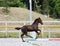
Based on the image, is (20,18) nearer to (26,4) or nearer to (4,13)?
(4,13)

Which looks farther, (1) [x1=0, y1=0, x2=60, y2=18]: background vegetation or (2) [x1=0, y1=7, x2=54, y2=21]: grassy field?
(1) [x1=0, y1=0, x2=60, y2=18]: background vegetation

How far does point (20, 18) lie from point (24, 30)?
74.5ft

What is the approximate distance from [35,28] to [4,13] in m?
23.8

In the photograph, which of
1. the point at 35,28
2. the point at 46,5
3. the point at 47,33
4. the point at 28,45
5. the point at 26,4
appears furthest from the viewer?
the point at 26,4

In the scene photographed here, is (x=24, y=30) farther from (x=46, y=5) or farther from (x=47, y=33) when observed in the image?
(x=46, y=5)

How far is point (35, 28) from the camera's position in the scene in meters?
18.9

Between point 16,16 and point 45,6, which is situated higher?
point 45,6

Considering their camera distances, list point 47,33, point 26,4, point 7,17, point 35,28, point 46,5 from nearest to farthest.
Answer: point 35,28, point 47,33, point 7,17, point 46,5, point 26,4

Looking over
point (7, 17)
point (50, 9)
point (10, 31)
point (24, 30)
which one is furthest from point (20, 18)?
point (24, 30)

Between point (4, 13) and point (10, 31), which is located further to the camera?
point (4, 13)

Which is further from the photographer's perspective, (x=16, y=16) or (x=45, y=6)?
(x=45, y=6)

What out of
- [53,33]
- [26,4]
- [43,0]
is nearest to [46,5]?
[43,0]

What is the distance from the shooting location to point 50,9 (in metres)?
59.4

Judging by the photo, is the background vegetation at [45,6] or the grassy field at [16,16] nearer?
the grassy field at [16,16]
